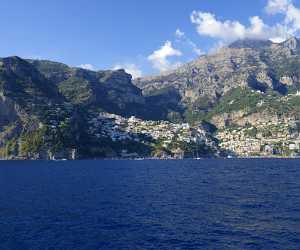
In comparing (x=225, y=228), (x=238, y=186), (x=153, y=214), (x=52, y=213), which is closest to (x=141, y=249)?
(x=225, y=228)

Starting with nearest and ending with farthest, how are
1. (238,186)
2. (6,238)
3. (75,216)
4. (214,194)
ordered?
(6,238) < (75,216) < (214,194) < (238,186)

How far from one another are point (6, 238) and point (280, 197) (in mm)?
71327

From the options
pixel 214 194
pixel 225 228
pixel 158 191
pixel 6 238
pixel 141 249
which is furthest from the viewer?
pixel 158 191

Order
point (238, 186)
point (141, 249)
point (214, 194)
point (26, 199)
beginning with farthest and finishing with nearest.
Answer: point (238, 186)
point (214, 194)
point (26, 199)
point (141, 249)

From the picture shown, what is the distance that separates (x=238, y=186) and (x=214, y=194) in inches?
906

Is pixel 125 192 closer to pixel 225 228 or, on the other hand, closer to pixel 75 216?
pixel 75 216

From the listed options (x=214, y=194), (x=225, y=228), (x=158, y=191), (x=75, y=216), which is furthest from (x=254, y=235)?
(x=158, y=191)

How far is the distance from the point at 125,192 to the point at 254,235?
62.0 meters

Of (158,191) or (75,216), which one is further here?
(158,191)

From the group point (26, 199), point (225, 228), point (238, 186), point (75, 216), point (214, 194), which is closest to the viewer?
point (225, 228)

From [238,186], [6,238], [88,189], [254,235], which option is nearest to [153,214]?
[254,235]

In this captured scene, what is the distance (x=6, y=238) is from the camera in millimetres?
66000

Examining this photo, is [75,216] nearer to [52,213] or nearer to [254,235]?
[52,213]

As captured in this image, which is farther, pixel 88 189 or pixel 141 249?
pixel 88 189
